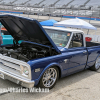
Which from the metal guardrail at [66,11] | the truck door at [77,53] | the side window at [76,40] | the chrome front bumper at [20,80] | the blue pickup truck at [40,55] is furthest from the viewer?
the metal guardrail at [66,11]

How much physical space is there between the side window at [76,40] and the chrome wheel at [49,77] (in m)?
1.09

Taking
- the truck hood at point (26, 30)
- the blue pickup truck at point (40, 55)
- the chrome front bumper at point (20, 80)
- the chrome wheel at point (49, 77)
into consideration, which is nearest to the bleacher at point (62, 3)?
the blue pickup truck at point (40, 55)

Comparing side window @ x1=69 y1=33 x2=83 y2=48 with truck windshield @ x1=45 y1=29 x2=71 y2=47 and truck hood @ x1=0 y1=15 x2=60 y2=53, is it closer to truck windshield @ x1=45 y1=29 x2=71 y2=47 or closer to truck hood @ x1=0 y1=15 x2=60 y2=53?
truck windshield @ x1=45 y1=29 x2=71 y2=47

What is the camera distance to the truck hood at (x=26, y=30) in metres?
3.70

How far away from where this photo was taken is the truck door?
14.4ft

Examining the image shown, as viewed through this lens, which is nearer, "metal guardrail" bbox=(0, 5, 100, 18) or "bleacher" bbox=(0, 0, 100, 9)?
"metal guardrail" bbox=(0, 5, 100, 18)

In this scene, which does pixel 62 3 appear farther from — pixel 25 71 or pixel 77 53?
pixel 25 71

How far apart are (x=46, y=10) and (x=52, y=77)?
30234 millimetres

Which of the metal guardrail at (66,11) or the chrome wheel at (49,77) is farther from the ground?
the metal guardrail at (66,11)

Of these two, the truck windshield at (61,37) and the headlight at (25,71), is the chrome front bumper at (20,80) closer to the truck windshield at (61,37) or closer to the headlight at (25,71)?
the headlight at (25,71)

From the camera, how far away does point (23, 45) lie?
190 inches

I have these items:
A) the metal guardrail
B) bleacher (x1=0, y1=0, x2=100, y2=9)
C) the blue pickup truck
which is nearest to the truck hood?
the blue pickup truck

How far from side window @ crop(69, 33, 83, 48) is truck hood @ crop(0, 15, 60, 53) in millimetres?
739

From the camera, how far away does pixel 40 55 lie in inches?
157
